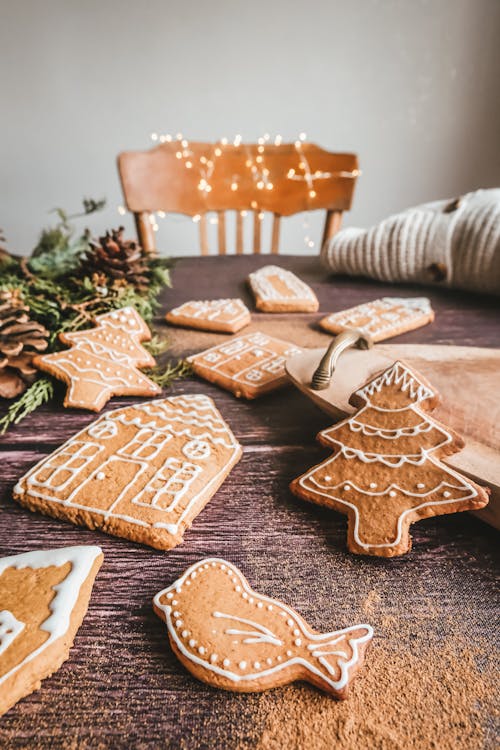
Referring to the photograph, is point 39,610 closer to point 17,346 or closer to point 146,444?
point 146,444

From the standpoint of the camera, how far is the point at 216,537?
57 cm

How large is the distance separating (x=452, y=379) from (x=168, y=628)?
547 millimetres

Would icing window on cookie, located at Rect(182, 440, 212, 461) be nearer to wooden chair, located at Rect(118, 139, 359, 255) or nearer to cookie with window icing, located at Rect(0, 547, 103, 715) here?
cookie with window icing, located at Rect(0, 547, 103, 715)

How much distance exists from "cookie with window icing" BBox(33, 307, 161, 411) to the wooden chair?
3.28 feet

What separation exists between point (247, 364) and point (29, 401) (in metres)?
0.39

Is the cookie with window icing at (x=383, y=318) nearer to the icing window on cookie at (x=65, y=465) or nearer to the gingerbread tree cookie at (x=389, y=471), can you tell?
the gingerbread tree cookie at (x=389, y=471)

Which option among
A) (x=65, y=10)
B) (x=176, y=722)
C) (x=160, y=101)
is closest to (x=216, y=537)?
(x=176, y=722)

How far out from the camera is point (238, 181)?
6.18ft

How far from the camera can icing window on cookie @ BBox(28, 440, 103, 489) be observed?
24.6 inches

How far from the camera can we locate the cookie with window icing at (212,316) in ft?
3.64

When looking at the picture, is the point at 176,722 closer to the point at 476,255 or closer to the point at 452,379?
the point at 452,379

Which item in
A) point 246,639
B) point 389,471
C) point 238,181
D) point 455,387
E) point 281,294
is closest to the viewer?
point 246,639

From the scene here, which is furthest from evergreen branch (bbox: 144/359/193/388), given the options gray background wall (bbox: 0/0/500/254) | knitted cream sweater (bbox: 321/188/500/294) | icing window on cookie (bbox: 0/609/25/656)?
gray background wall (bbox: 0/0/500/254)

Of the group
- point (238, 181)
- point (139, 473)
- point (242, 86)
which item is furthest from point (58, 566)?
point (242, 86)
